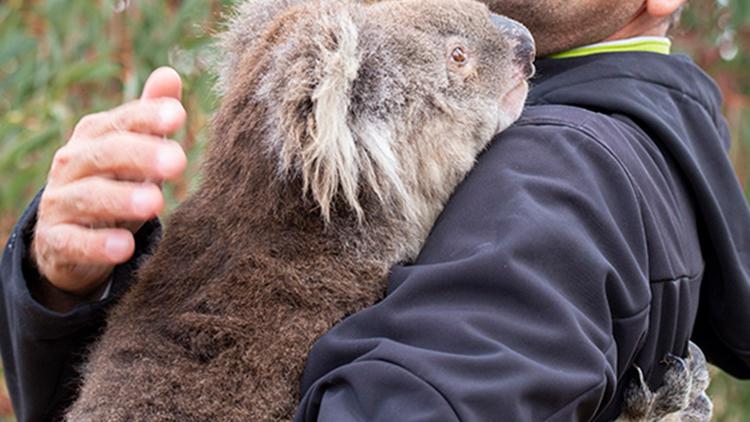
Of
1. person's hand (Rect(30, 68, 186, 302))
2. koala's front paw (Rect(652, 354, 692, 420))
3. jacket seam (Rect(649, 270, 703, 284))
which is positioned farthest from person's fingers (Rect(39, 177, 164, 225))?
koala's front paw (Rect(652, 354, 692, 420))

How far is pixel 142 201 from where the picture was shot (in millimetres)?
1331

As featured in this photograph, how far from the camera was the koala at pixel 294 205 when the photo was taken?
1.32 meters

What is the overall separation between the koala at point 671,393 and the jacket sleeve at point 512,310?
136mm

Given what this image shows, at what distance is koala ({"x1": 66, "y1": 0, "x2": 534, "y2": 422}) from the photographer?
1.32m

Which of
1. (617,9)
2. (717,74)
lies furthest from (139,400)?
(717,74)

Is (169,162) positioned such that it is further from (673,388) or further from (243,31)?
(673,388)

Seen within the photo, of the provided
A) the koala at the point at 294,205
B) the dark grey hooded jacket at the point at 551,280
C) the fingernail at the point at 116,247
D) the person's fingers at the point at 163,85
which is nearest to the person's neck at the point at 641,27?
the dark grey hooded jacket at the point at 551,280

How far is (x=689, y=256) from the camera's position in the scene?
4.71 ft

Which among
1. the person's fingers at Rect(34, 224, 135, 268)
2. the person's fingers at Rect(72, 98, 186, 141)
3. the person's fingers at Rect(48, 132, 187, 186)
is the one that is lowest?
the person's fingers at Rect(34, 224, 135, 268)

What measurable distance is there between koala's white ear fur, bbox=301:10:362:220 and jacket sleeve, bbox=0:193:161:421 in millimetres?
380

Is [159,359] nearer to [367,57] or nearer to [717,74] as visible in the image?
[367,57]

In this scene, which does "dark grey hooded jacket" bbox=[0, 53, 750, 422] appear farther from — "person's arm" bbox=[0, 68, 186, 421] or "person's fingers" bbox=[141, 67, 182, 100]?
"person's fingers" bbox=[141, 67, 182, 100]

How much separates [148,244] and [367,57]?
17.7 inches

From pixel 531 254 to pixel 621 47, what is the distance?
60 centimetres
